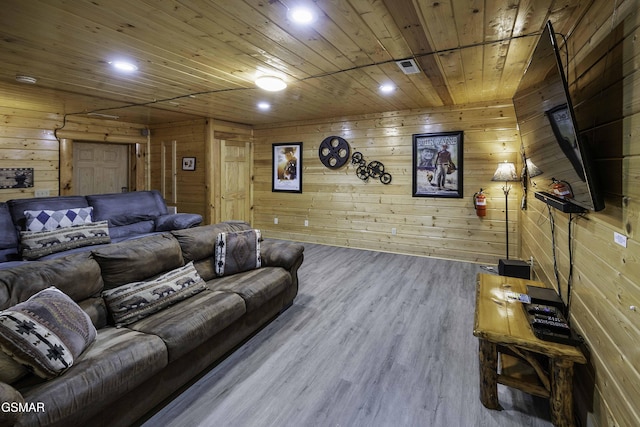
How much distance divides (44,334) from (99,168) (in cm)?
574

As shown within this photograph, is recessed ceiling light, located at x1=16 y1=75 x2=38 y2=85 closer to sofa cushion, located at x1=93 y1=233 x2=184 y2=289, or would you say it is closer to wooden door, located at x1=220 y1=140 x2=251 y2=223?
sofa cushion, located at x1=93 y1=233 x2=184 y2=289

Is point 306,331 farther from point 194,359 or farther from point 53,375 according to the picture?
point 53,375

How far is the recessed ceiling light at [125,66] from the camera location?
9.66 ft

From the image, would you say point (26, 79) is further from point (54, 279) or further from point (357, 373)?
→ point (357, 373)

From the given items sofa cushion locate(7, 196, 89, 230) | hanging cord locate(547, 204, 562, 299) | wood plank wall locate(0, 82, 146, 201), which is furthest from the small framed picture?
hanging cord locate(547, 204, 562, 299)

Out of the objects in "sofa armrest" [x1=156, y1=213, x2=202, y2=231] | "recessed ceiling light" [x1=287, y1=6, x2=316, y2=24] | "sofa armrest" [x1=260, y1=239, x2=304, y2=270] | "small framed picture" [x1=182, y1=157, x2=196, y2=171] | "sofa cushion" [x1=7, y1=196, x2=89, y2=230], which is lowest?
"sofa armrest" [x1=260, y1=239, x2=304, y2=270]

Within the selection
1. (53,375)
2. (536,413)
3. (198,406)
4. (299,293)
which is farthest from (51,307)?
(536,413)

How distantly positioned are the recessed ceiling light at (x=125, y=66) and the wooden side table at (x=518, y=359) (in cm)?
357

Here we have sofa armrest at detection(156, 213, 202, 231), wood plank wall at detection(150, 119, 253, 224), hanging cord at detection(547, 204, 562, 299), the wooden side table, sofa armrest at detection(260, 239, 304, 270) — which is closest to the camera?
the wooden side table

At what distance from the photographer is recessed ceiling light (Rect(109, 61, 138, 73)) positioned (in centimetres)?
295

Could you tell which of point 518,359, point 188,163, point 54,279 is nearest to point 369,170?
point 188,163

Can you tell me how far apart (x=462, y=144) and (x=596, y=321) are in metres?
3.63

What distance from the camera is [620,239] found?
1.36 meters

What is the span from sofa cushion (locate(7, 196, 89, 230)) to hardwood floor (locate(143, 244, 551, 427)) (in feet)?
9.76
